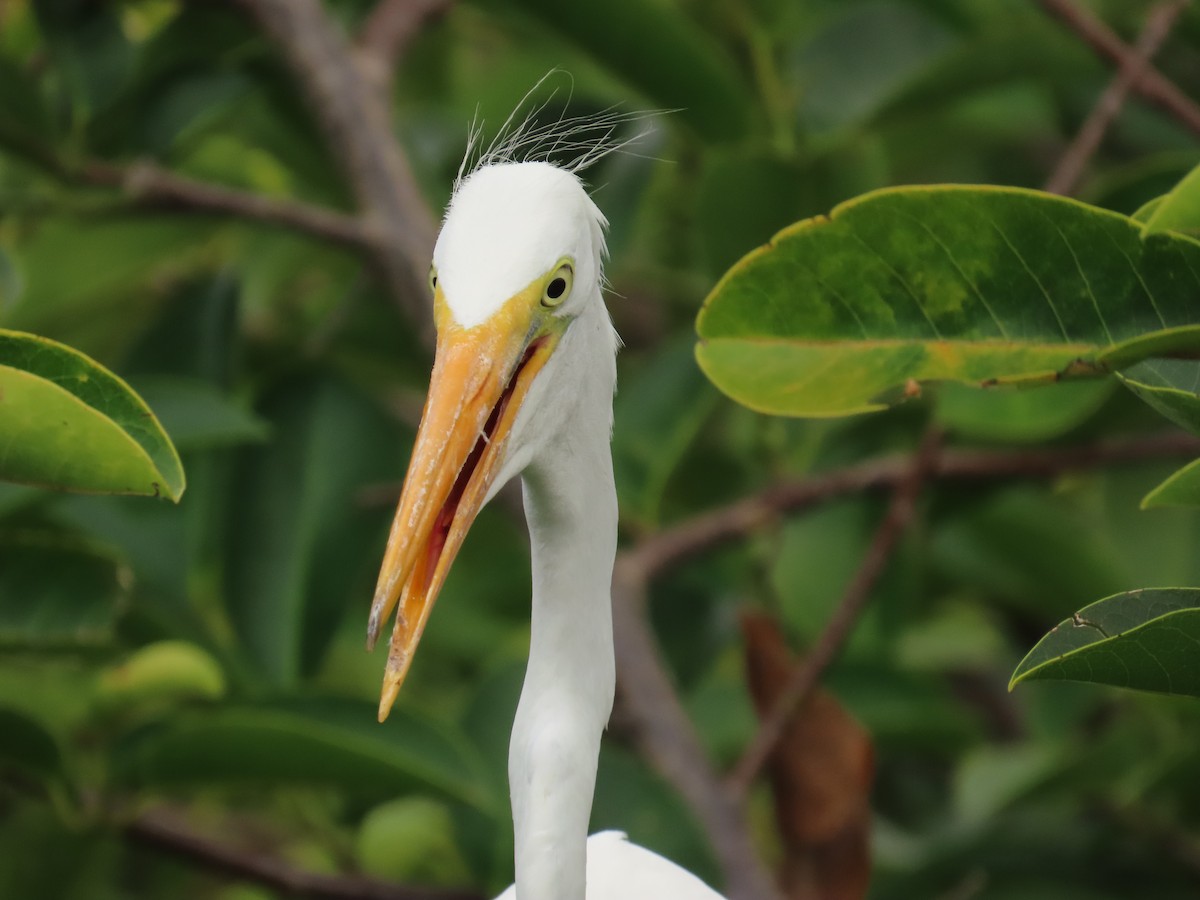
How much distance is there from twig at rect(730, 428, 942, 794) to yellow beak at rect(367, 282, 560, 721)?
0.84 meters

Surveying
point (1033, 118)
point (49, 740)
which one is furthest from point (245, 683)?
point (1033, 118)

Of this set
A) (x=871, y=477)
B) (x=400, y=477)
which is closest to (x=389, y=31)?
(x=400, y=477)

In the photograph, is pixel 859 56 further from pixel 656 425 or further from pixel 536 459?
pixel 536 459

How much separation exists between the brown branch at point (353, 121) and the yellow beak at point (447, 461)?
1063 mm

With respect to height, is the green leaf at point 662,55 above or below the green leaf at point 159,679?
above

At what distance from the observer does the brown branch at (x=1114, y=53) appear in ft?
6.73

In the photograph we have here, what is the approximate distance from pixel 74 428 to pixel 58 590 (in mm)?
727

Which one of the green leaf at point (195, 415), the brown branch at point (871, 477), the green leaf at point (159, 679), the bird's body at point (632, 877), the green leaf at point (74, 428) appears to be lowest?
the bird's body at point (632, 877)

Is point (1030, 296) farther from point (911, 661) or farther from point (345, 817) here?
point (911, 661)

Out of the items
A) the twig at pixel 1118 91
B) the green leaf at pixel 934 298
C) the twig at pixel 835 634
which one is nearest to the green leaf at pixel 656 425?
the twig at pixel 835 634

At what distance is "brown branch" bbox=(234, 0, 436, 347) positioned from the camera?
228cm

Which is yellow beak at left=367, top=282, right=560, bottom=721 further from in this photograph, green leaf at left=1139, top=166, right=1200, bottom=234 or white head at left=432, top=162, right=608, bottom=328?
green leaf at left=1139, top=166, right=1200, bottom=234

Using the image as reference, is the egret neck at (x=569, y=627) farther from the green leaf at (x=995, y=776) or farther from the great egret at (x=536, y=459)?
the green leaf at (x=995, y=776)

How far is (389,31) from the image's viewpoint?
8.09ft
